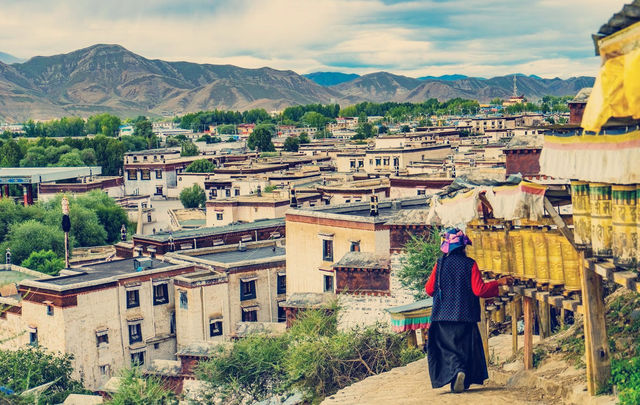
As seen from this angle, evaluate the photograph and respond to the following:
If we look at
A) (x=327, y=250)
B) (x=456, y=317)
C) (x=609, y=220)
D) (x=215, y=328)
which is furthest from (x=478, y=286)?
(x=215, y=328)

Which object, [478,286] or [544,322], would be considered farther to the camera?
[544,322]

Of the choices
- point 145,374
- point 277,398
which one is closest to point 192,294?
point 145,374

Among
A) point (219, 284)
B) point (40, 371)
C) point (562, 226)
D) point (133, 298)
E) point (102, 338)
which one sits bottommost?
point (40, 371)

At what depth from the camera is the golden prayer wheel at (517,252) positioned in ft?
36.6

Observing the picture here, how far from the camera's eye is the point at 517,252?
1120 cm

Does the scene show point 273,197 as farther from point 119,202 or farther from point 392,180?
point 119,202

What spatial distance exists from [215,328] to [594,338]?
23142 millimetres

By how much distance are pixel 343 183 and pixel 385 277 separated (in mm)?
29169

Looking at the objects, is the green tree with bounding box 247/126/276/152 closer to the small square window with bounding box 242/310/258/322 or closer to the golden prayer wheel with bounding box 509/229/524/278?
the small square window with bounding box 242/310/258/322

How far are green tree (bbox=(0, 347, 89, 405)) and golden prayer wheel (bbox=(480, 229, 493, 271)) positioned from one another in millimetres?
16512

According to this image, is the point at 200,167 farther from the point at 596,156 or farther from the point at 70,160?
the point at 596,156

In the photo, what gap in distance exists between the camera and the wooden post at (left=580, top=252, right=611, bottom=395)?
372 inches

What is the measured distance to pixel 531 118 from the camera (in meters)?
114

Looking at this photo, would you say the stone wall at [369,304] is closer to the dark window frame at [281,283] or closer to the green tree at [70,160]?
the dark window frame at [281,283]
